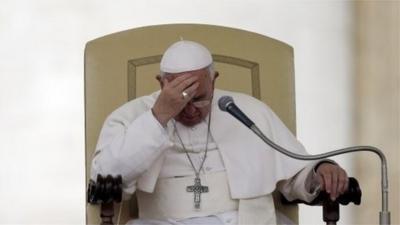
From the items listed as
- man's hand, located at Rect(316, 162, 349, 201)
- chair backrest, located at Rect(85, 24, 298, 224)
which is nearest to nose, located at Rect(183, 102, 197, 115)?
chair backrest, located at Rect(85, 24, 298, 224)

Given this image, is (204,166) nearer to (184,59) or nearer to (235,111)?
(184,59)

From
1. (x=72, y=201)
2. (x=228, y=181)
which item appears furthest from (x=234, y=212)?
(x=72, y=201)

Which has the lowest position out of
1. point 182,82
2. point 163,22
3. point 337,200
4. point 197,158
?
point 337,200

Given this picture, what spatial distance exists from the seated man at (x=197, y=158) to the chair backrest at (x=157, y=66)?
0.49ft

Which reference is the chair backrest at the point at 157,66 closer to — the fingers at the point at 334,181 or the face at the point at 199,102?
the face at the point at 199,102

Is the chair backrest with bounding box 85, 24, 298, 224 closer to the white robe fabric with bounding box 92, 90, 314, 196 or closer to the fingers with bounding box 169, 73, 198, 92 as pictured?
the white robe fabric with bounding box 92, 90, 314, 196

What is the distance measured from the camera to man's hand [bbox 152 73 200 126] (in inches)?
106

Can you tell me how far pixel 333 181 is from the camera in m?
2.68

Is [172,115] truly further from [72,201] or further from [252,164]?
[72,201]

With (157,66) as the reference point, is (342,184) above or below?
below

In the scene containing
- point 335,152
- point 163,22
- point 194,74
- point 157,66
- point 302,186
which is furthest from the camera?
point 163,22

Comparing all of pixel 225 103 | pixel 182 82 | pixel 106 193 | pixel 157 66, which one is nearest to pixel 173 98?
pixel 182 82

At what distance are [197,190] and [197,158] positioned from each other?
0.12 m

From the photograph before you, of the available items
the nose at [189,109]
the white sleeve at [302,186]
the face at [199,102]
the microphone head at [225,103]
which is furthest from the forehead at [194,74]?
the microphone head at [225,103]
